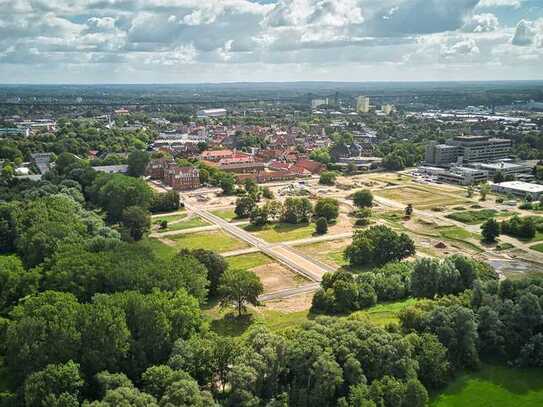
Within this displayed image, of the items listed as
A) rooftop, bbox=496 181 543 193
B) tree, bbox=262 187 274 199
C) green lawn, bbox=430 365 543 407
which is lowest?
green lawn, bbox=430 365 543 407

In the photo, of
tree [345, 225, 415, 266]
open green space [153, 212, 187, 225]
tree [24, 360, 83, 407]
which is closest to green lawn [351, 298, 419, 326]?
tree [345, 225, 415, 266]

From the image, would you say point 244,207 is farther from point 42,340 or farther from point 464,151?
point 464,151

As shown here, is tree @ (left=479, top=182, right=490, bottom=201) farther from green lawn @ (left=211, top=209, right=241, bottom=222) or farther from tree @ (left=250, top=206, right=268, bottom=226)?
green lawn @ (left=211, top=209, right=241, bottom=222)

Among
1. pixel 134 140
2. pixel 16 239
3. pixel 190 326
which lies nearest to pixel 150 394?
pixel 190 326

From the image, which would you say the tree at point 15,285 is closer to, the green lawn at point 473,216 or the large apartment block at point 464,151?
the green lawn at point 473,216

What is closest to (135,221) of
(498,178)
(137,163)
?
(137,163)

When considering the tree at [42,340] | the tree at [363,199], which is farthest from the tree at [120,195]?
the tree at [42,340]
